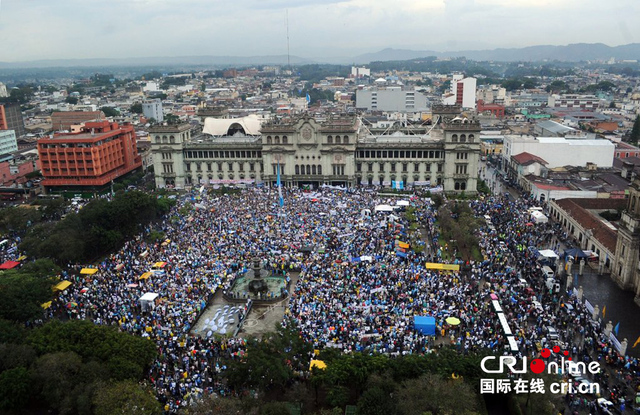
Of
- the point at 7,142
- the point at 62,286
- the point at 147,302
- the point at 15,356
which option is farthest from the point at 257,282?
the point at 7,142

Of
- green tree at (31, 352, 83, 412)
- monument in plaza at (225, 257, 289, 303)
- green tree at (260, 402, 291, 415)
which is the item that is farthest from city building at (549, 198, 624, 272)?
green tree at (31, 352, 83, 412)

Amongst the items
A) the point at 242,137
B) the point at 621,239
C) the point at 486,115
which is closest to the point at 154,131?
the point at 242,137

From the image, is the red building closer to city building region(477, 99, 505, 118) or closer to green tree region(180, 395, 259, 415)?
green tree region(180, 395, 259, 415)

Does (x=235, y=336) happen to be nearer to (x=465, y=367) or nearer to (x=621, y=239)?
(x=465, y=367)

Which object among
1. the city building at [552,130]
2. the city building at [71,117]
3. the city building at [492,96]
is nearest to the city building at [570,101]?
the city building at [492,96]

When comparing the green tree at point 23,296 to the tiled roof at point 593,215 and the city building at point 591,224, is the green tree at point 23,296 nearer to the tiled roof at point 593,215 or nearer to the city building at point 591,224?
the city building at point 591,224

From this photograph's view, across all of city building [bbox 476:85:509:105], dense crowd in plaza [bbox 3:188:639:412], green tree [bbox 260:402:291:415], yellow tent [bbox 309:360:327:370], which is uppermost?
city building [bbox 476:85:509:105]

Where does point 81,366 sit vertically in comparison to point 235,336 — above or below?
above
